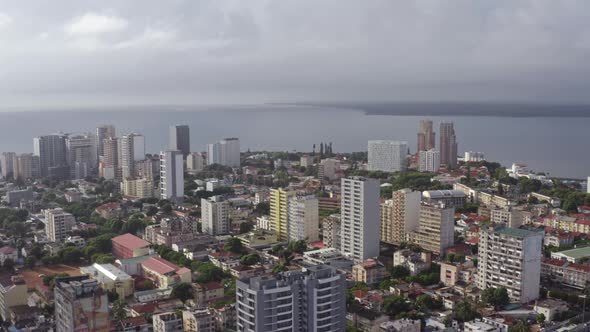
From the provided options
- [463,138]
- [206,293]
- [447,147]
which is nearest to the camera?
[206,293]

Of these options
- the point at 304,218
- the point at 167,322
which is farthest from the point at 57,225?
the point at 167,322

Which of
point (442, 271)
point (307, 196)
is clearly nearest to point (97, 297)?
point (442, 271)

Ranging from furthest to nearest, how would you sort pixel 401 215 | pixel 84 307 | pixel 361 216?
pixel 401 215 < pixel 361 216 < pixel 84 307

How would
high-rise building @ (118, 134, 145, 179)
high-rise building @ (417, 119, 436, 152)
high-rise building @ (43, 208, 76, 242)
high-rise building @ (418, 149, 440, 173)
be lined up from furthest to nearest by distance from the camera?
high-rise building @ (417, 119, 436, 152) → high-rise building @ (418, 149, 440, 173) → high-rise building @ (118, 134, 145, 179) → high-rise building @ (43, 208, 76, 242)

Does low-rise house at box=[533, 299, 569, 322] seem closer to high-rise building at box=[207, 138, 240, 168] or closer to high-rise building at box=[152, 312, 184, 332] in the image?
high-rise building at box=[152, 312, 184, 332]

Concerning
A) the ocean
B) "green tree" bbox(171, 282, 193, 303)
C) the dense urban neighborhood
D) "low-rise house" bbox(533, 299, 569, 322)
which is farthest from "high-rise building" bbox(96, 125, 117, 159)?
"low-rise house" bbox(533, 299, 569, 322)

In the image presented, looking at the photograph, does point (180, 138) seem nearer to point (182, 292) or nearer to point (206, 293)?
point (182, 292)

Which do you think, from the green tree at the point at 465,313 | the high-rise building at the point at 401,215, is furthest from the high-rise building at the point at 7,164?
the green tree at the point at 465,313
